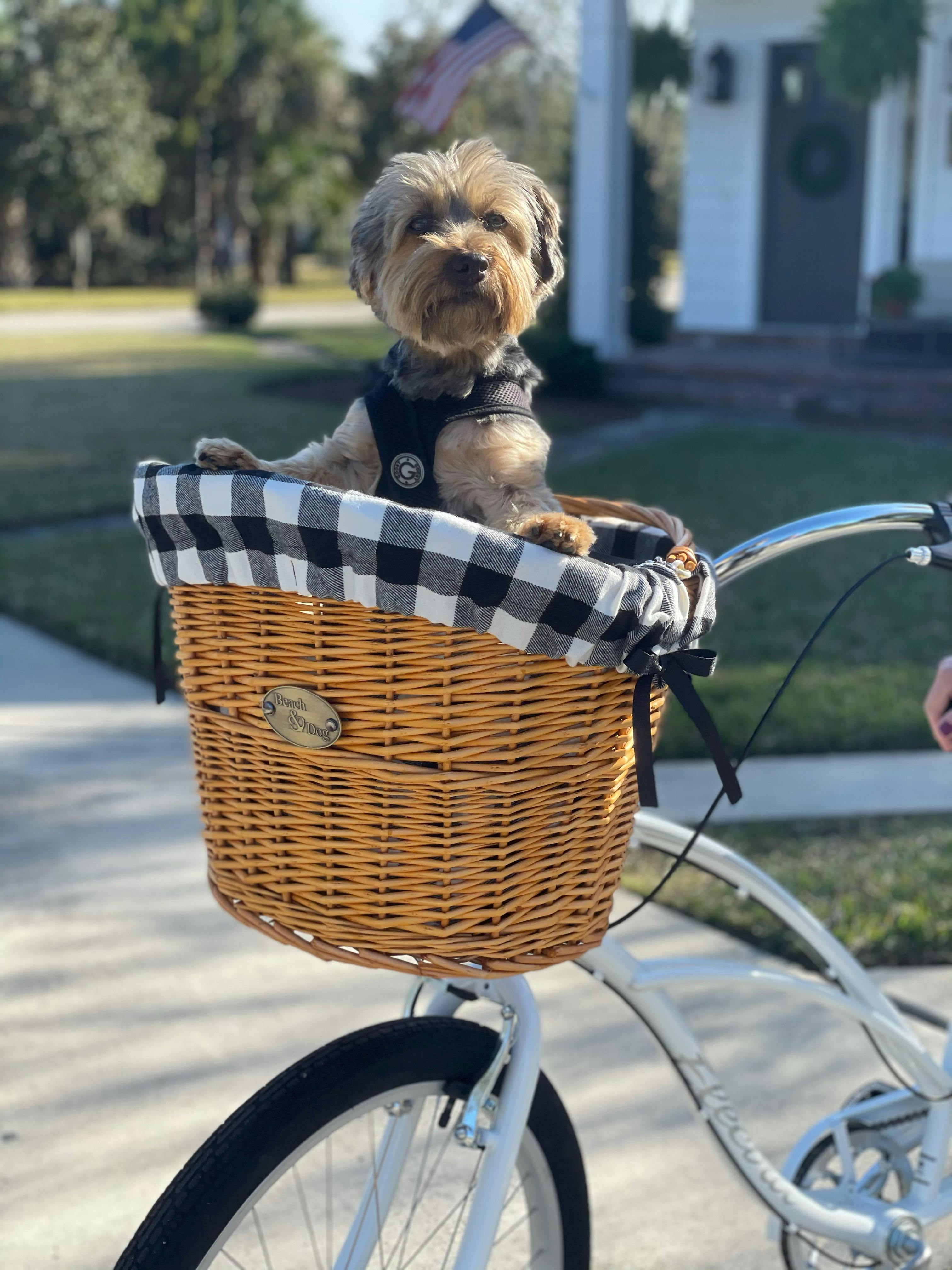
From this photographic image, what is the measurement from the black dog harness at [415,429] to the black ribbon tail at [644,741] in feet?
1.71

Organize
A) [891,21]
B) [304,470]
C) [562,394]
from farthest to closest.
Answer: [562,394], [891,21], [304,470]

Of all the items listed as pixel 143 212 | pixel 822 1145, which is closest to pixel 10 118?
pixel 143 212

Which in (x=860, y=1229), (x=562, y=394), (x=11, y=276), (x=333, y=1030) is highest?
(x=11, y=276)

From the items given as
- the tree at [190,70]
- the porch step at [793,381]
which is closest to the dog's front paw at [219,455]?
the porch step at [793,381]

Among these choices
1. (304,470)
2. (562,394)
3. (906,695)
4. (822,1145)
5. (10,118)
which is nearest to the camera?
(304,470)

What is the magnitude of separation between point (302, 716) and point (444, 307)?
73cm

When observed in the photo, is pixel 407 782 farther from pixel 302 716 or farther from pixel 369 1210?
pixel 369 1210

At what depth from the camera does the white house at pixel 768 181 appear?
1334 cm

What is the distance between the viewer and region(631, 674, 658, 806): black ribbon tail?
53.1 inches

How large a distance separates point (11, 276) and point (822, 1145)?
40048 millimetres

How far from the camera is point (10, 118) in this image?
118ft

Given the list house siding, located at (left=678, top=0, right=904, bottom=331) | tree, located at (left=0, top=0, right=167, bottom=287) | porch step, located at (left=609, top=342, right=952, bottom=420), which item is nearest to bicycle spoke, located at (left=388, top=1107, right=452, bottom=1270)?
porch step, located at (left=609, top=342, right=952, bottom=420)

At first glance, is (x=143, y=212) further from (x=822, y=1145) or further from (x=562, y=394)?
(x=822, y=1145)

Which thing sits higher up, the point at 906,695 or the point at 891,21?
the point at 891,21
